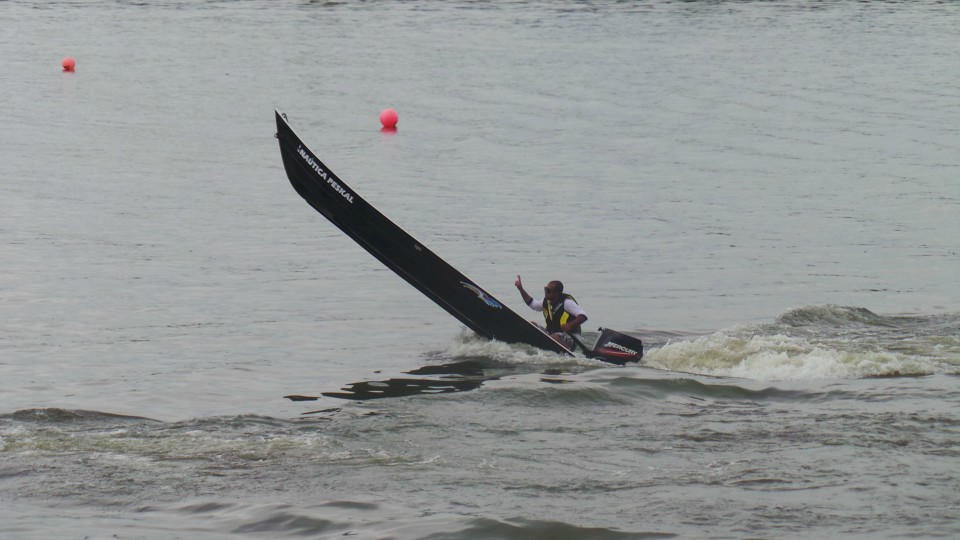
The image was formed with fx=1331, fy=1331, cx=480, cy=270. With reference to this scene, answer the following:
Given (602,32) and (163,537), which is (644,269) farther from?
(602,32)

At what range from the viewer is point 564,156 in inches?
1388

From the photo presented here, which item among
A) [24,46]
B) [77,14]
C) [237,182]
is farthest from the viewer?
[77,14]

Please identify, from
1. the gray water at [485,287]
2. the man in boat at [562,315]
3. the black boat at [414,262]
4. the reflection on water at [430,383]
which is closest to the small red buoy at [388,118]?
the gray water at [485,287]

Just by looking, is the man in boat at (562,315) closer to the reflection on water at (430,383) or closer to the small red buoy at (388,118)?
the reflection on water at (430,383)

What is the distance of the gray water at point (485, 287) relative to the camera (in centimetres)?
1251

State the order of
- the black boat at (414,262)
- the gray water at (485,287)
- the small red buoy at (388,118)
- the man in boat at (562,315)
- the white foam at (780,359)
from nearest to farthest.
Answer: the gray water at (485,287) → the white foam at (780,359) → the black boat at (414,262) → the man in boat at (562,315) → the small red buoy at (388,118)

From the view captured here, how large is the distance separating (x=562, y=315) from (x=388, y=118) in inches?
836

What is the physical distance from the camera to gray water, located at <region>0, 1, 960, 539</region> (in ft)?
41.0

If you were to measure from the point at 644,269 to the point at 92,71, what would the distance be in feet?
97.2

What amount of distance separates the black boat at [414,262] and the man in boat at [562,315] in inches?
9.0

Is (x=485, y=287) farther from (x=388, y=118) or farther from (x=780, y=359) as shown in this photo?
(x=388, y=118)

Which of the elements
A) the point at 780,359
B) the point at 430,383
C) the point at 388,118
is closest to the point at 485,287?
the point at 430,383

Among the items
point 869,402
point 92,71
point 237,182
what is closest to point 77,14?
point 92,71

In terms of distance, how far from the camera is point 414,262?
18.6 m
